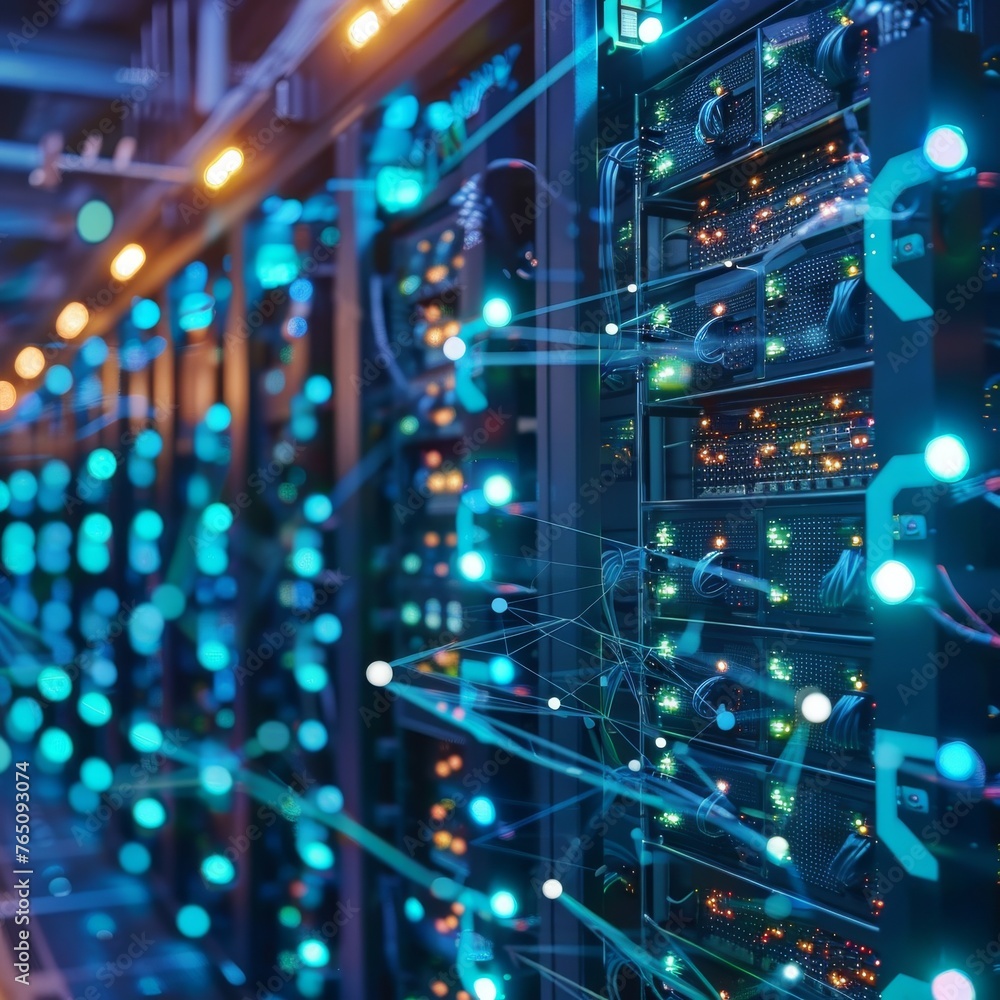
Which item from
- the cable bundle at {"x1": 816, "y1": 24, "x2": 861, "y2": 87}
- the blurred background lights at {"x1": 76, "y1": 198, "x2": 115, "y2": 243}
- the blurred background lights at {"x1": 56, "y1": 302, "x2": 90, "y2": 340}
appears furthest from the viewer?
the blurred background lights at {"x1": 56, "y1": 302, "x2": 90, "y2": 340}

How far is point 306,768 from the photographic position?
6.43 ft

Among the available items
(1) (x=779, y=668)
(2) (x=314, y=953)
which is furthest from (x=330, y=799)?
(1) (x=779, y=668)

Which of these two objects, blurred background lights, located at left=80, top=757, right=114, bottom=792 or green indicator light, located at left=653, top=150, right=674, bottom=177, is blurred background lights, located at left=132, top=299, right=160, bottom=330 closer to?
blurred background lights, located at left=80, top=757, right=114, bottom=792

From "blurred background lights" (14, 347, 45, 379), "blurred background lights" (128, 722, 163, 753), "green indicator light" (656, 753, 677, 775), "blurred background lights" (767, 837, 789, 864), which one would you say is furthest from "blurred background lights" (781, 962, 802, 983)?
"blurred background lights" (14, 347, 45, 379)

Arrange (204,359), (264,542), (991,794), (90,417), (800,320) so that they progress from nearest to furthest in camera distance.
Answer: (991,794), (800,320), (264,542), (204,359), (90,417)

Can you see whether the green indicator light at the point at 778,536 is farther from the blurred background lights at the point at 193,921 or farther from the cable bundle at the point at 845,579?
the blurred background lights at the point at 193,921

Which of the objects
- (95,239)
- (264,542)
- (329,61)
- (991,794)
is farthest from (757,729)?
(95,239)

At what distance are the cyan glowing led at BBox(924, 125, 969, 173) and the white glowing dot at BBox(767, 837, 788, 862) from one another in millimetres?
800

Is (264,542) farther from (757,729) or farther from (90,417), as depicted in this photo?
(90,417)

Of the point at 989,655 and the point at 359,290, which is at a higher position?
the point at 359,290

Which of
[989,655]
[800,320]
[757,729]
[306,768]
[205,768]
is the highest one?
[800,320]

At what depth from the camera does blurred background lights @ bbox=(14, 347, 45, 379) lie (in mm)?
3625

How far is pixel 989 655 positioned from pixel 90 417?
10.6 ft

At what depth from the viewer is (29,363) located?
12.1 ft
